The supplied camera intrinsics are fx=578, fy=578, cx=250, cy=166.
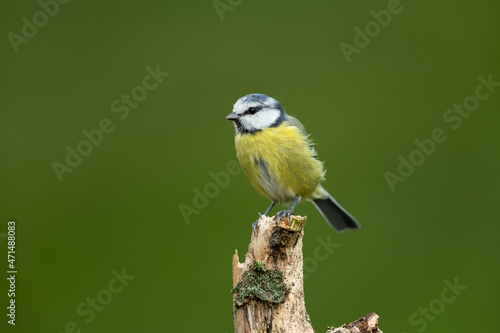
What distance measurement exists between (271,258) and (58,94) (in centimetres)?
240

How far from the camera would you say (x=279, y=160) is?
2535 millimetres

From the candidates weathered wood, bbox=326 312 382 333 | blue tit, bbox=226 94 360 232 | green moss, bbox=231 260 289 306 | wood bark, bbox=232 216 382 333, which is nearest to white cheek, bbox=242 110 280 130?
blue tit, bbox=226 94 360 232

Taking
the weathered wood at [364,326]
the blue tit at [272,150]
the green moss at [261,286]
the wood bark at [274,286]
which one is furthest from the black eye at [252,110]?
the weathered wood at [364,326]

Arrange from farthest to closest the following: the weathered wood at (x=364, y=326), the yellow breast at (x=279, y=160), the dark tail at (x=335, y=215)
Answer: the dark tail at (x=335, y=215) → the yellow breast at (x=279, y=160) → the weathered wood at (x=364, y=326)

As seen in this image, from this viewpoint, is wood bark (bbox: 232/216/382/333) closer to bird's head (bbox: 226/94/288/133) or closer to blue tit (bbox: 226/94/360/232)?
blue tit (bbox: 226/94/360/232)

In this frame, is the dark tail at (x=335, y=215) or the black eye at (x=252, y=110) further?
the dark tail at (x=335, y=215)

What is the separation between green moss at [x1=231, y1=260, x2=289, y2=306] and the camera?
190cm

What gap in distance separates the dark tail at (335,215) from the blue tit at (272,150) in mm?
445

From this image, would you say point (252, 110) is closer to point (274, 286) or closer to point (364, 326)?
point (274, 286)

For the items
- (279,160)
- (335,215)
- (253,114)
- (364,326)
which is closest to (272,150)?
(279,160)

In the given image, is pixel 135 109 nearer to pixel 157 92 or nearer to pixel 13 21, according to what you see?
pixel 157 92

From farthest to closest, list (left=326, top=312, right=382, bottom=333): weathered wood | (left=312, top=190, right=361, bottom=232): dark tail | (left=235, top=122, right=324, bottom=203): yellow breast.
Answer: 1. (left=312, top=190, right=361, bottom=232): dark tail
2. (left=235, top=122, right=324, bottom=203): yellow breast
3. (left=326, top=312, right=382, bottom=333): weathered wood

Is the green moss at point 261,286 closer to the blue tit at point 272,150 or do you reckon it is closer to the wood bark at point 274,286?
the wood bark at point 274,286

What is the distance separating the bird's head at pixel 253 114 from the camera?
2543mm
